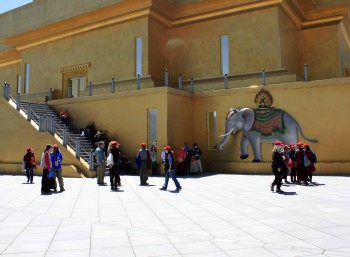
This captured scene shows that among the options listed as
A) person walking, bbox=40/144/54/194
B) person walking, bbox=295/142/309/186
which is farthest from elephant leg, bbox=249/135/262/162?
person walking, bbox=40/144/54/194

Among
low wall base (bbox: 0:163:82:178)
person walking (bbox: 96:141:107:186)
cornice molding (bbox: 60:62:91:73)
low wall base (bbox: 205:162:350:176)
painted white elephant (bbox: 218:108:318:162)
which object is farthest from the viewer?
cornice molding (bbox: 60:62:91:73)

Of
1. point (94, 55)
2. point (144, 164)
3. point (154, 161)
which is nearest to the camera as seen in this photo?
point (144, 164)

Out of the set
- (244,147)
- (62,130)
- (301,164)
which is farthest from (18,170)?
(301,164)

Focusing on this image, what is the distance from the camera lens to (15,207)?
959 centimetres

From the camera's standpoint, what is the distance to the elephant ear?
18.8 metres

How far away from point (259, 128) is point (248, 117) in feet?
2.65

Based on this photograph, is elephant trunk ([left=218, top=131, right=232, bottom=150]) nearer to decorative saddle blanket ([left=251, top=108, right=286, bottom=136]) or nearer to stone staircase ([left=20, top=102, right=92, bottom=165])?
decorative saddle blanket ([left=251, top=108, right=286, bottom=136])

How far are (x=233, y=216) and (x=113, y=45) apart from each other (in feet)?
63.4

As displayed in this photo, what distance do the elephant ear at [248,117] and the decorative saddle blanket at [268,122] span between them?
16cm

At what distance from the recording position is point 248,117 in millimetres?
18906

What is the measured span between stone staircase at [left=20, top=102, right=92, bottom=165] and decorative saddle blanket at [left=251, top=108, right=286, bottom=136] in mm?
8875

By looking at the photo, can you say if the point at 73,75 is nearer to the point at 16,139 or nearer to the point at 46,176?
the point at 16,139

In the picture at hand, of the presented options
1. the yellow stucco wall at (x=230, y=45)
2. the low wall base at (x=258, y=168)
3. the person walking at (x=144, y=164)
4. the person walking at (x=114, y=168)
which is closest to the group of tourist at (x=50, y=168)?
the person walking at (x=114, y=168)

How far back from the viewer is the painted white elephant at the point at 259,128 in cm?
1809
